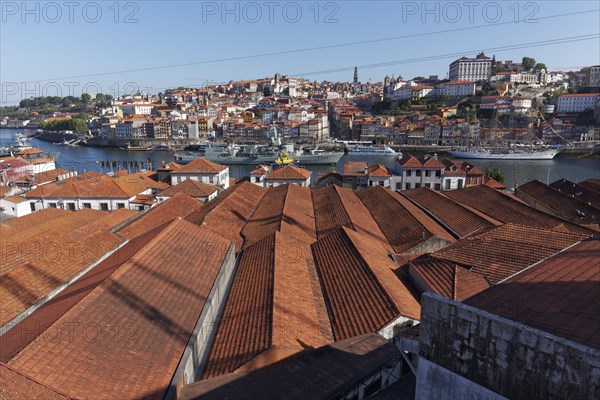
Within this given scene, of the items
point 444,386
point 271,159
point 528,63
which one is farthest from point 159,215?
point 528,63

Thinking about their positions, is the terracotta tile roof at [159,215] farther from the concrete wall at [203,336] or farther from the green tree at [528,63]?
the green tree at [528,63]

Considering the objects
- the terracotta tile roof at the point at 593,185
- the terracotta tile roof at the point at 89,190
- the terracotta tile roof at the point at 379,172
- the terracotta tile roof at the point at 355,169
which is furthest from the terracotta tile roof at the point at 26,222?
the terracotta tile roof at the point at 593,185

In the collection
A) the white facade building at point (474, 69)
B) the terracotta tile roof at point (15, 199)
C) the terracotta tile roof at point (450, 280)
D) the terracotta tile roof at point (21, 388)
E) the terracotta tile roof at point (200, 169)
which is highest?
the white facade building at point (474, 69)

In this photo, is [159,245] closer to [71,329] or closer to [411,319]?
[71,329]

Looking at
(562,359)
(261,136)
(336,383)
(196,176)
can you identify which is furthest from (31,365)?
(261,136)

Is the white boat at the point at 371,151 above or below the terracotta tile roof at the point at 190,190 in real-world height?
above

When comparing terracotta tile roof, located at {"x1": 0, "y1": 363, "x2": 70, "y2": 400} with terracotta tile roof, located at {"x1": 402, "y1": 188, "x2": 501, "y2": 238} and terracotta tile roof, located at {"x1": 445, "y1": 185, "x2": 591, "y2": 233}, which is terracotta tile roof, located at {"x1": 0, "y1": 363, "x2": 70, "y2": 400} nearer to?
terracotta tile roof, located at {"x1": 402, "y1": 188, "x2": 501, "y2": 238}
